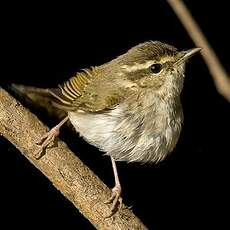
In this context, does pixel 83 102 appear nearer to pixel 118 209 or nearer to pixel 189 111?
pixel 118 209

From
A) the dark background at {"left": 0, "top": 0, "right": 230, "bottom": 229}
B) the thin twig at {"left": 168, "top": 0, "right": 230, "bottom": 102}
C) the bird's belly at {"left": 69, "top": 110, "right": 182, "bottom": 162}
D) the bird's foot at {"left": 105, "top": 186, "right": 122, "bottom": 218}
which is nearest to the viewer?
the thin twig at {"left": 168, "top": 0, "right": 230, "bottom": 102}

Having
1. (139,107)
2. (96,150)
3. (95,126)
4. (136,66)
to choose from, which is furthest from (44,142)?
(96,150)

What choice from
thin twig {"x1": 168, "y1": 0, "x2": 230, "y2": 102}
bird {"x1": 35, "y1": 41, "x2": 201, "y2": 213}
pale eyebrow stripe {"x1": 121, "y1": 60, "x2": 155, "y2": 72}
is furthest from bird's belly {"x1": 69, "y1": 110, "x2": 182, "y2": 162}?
thin twig {"x1": 168, "y1": 0, "x2": 230, "y2": 102}

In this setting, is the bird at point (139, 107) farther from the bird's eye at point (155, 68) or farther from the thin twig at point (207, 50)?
the thin twig at point (207, 50)

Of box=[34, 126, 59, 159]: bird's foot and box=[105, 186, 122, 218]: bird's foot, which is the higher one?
box=[34, 126, 59, 159]: bird's foot

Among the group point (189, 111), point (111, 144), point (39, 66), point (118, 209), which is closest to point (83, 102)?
point (111, 144)

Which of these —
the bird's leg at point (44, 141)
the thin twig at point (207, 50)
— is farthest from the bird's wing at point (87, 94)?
the thin twig at point (207, 50)

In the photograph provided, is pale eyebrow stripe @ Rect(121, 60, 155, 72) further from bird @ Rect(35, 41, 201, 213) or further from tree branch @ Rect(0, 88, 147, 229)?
tree branch @ Rect(0, 88, 147, 229)
